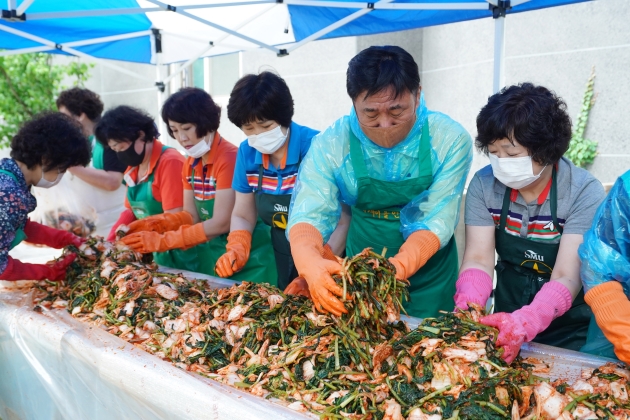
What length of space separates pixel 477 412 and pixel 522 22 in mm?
6086

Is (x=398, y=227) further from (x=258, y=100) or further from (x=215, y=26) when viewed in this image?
(x=215, y=26)

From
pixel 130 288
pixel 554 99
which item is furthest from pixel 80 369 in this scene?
pixel 554 99

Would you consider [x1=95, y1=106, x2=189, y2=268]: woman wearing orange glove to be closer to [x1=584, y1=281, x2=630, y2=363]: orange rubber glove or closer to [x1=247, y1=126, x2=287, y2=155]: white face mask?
[x1=247, y1=126, x2=287, y2=155]: white face mask

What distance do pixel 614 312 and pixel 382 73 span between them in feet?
4.05

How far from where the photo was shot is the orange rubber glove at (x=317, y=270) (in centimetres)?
207

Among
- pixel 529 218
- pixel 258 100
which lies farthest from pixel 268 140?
pixel 529 218

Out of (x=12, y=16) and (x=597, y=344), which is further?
(x=12, y=16)

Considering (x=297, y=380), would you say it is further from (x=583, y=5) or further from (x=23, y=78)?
(x=23, y=78)

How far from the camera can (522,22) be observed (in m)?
6.62

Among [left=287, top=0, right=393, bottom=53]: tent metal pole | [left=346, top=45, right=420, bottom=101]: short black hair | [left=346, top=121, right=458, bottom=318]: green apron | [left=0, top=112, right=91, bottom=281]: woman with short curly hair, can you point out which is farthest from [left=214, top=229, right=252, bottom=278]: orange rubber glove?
[left=287, top=0, right=393, bottom=53]: tent metal pole

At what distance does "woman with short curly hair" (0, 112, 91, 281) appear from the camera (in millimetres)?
2996

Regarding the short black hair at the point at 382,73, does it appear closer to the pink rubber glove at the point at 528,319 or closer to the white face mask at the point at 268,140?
the white face mask at the point at 268,140

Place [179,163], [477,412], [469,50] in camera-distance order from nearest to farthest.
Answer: [477,412]
[179,163]
[469,50]

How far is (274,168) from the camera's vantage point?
338cm
